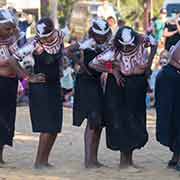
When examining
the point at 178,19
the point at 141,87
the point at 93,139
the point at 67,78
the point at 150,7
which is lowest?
the point at 150,7

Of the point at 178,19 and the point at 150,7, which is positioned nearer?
the point at 178,19

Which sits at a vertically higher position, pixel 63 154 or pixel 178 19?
pixel 178 19

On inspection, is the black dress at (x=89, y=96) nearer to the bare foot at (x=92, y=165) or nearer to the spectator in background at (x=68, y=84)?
the bare foot at (x=92, y=165)

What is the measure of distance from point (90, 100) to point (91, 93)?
8 centimetres

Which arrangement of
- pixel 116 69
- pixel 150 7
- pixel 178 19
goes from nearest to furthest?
pixel 116 69
pixel 178 19
pixel 150 7

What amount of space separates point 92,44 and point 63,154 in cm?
181

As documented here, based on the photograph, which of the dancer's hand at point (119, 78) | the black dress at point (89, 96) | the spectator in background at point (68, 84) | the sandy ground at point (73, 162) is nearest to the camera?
the sandy ground at point (73, 162)

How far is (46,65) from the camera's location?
8.34 m

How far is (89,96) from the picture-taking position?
332 inches

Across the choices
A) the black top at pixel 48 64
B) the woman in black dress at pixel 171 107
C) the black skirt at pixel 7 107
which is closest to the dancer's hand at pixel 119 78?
the woman in black dress at pixel 171 107

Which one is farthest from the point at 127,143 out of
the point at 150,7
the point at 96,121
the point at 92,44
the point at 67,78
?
the point at 150,7

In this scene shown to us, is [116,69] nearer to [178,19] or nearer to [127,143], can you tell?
[127,143]

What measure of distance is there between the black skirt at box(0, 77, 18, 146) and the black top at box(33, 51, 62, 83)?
15.9 inches

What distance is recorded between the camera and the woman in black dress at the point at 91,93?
27.4 feet
